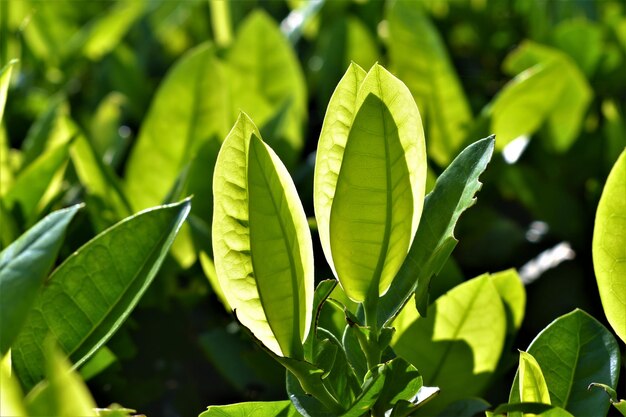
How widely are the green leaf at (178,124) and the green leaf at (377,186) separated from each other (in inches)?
21.7

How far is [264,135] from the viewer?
1.34 metres

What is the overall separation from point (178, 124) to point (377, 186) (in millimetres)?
634

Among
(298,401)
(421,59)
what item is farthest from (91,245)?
(421,59)

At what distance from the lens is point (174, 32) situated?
2.24 metres

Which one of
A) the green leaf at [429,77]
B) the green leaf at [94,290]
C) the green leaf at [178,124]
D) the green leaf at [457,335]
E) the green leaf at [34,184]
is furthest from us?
the green leaf at [429,77]

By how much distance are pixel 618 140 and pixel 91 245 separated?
0.86 meters

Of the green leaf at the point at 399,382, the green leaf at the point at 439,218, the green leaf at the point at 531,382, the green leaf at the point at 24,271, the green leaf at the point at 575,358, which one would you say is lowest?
the green leaf at the point at 575,358

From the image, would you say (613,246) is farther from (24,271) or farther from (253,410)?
(24,271)

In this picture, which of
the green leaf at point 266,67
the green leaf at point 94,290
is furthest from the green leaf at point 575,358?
the green leaf at point 266,67

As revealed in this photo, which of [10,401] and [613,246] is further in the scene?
[613,246]

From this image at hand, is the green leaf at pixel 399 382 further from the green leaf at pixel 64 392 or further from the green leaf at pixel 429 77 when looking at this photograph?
the green leaf at pixel 429 77

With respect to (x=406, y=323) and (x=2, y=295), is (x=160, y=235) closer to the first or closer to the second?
(x=2, y=295)

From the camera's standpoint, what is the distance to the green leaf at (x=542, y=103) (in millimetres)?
1314

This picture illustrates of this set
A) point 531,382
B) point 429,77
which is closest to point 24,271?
point 531,382
